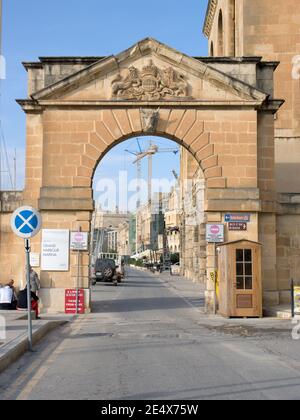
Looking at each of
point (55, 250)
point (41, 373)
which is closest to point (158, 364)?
point (41, 373)

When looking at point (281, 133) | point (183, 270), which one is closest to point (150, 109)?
point (281, 133)

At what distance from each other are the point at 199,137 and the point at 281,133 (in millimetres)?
11458

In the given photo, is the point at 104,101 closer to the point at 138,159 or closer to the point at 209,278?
the point at 209,278

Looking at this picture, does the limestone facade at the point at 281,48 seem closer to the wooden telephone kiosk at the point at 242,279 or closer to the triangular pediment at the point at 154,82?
the triangular pediment at the point at 154,82

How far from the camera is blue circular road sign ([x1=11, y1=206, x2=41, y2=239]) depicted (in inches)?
526

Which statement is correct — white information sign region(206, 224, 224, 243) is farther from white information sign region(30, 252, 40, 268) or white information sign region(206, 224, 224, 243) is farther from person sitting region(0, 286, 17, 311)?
person sitting region(0, 286, 17, 311)

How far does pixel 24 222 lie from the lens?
1341 cm

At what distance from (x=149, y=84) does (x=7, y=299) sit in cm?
915

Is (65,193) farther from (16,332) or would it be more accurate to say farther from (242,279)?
(16,332)

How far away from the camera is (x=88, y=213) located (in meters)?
23.5

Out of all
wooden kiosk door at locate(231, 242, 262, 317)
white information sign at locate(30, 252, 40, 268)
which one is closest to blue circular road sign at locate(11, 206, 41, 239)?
wooden kiosk door at locate(231, 242, 262, 317)

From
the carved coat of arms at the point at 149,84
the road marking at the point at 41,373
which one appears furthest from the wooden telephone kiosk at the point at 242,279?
the road marking at the point at 41,373

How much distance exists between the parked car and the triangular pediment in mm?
28537

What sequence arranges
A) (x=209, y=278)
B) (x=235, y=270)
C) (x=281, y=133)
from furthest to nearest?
(x=281, y=133) < (x=209, y=278) < (x=235, y=270)
